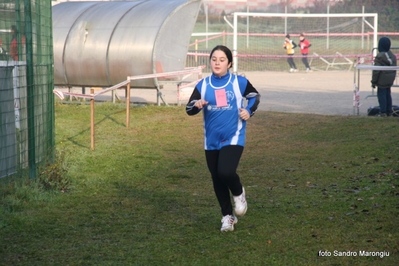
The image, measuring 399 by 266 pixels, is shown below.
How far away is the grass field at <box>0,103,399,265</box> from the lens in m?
5.90

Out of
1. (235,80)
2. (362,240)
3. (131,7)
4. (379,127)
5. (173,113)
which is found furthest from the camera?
(131,7)

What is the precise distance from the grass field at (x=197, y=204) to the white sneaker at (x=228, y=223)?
0.35ft

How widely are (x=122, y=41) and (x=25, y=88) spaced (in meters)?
9.59

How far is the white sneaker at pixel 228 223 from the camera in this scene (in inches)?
259

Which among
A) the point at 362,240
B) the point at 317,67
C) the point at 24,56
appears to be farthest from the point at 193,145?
the point at 317,67

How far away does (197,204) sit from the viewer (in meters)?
7.87

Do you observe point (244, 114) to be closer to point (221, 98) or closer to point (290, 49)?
point (221, 98)

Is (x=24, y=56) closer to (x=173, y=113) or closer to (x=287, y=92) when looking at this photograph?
(x=173, y=113)

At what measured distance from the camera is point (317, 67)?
3619 centimetres

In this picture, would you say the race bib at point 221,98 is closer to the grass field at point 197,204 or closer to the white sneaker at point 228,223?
the white sneaker at point 228,223

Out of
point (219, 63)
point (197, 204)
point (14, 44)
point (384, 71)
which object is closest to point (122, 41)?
point (384, 71)

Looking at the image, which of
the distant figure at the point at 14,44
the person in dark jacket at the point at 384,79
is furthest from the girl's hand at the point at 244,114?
the person in dark jacket at the point at 384,79

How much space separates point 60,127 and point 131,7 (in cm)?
579

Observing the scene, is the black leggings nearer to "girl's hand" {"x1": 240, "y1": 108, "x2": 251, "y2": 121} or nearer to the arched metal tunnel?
"girl's hand" {"x1": 240, "y1": 108, "x2": 251, "y2": 121}
